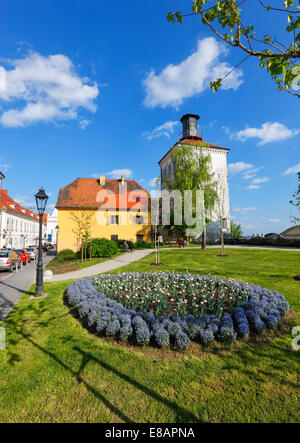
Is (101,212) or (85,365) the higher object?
(101,212)

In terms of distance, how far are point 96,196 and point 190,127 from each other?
20.9 metres

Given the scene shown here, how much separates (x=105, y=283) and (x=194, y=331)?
17.0ft

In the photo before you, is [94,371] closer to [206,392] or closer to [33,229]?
[206,392]

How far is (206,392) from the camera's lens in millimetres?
3162

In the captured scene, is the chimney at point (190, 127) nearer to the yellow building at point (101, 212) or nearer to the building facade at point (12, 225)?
the yellow building at point (101, 212)

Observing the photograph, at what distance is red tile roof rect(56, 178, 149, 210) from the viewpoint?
3238cm

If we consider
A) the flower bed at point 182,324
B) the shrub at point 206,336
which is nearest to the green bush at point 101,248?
the flower bed at point 182,324

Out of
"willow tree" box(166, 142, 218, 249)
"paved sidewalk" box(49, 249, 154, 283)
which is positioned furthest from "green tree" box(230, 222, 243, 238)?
"paved sidewalk" box(49, 249, 154, 283)

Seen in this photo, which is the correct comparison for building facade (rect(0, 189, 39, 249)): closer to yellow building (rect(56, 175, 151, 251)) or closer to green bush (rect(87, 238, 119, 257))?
yellow building (rect(56, 175, 151, 251))

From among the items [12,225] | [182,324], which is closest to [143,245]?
[182,324]

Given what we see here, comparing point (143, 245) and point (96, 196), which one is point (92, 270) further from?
point (96, 196)

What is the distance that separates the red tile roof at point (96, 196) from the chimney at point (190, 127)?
12919mm

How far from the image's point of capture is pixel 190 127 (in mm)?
38375


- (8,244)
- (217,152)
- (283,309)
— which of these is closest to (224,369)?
(283,309)
